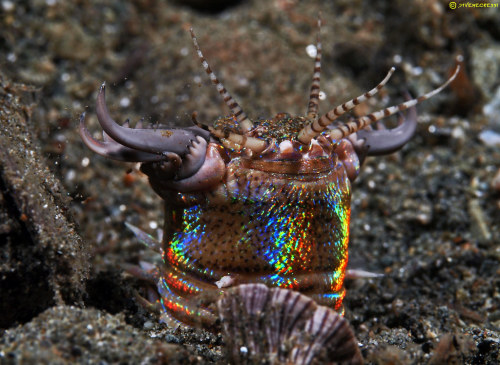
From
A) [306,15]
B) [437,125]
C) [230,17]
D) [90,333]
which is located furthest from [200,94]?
[90,333]

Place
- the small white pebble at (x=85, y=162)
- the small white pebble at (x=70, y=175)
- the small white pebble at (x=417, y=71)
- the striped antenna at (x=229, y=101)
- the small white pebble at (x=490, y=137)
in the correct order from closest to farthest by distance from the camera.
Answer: the striped antenna at (x=229, y=101)
the small white pebble at (x=70, y=175)
the small white pebble at (x=85, y=162)
the small white pebble at (x=490, y=137)
the small white pebble at (x=417, y=71)

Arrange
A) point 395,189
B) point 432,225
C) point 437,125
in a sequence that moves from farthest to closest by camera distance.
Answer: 1. point 437,125
2. point 395,189
3. point 432,225

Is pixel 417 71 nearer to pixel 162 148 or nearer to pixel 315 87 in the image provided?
pixel 315 87

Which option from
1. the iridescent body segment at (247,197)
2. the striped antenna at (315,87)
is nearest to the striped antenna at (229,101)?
the iridescent body segment at (247,197)

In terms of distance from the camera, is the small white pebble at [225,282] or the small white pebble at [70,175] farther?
the small white pebble at [70,175]

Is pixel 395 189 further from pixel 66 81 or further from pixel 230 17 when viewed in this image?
pixel 66 81

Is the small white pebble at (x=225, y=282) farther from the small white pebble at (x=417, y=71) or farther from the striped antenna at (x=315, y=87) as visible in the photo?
the small white pebble at (x=417, y=71)

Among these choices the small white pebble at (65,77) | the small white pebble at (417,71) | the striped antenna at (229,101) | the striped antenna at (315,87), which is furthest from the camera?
the small white pebble at (65,77)

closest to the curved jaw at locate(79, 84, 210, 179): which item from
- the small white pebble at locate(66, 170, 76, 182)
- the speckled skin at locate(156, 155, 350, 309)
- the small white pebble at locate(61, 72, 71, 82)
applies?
the speckled skin at locate(156, 155, 350, 309)
